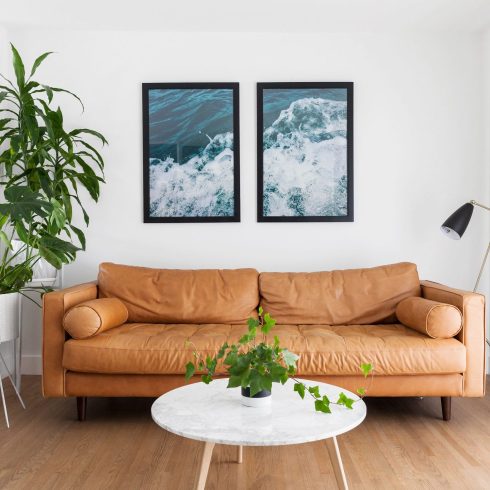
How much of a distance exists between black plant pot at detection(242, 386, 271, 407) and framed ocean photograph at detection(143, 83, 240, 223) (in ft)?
6.96

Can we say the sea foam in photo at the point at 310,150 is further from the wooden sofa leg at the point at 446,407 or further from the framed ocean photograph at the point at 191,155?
the wooden sofa leg at the point at 446,407

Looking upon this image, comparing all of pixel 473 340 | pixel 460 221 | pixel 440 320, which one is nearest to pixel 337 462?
pixel 440 320

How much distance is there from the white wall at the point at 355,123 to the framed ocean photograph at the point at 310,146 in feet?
0.28

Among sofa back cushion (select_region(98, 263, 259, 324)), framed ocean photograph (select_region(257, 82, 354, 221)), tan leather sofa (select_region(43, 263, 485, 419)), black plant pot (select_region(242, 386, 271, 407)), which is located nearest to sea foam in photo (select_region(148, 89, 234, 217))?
framed ocean photograph (select_region(257, 82, 354, 221))

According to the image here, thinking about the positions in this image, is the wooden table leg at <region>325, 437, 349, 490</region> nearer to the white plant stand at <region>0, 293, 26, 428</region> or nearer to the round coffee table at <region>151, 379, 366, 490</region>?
the round coffee table at <region>151, 379, 366, 490</region>

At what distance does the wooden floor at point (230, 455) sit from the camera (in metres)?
2.21

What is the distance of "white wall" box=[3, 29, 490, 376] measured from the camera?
154 inches

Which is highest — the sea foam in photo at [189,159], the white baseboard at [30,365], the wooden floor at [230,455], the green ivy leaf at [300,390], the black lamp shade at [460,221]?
the sea foam in photo at [189,159]

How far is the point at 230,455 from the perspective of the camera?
8.07 feet

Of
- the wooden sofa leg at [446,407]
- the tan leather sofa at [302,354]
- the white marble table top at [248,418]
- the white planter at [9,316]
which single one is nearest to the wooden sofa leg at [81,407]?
the tan leather sofa at [302,354]

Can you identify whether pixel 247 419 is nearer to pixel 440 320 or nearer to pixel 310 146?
pixel 440 320

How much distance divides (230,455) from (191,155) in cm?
220

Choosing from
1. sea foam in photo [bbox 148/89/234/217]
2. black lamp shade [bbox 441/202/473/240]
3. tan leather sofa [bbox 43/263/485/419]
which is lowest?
tan leather sofa [bbox 43/263/485/419]

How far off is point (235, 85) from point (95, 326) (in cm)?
205
